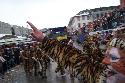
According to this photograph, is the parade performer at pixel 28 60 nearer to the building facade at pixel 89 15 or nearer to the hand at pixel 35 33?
the hand at pixel 35 33

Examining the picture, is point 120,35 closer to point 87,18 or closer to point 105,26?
point 105,26

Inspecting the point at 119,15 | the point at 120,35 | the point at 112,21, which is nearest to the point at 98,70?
the point at 120,35

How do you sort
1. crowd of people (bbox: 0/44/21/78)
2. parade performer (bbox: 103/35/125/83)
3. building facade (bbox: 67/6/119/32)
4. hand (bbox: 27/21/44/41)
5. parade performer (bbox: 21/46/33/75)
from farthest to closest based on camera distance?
building facade (bbox: 67/6/119/32)
crowd of people (bbox: 0/44/21/78)
parade performer (bbox: 21/46/33/75)
hand (bbox: 27/21/44/41)
parade performer (bbox: 103/35/125/83)

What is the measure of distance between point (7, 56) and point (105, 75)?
Result: 934 inches

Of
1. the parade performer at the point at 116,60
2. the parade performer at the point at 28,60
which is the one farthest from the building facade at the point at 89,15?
the parade performer at the point at 116,60

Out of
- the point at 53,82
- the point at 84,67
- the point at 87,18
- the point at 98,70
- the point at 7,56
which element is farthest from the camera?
the point at 87,18

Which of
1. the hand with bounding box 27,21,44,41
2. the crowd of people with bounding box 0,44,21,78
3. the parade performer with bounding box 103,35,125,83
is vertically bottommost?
the crowd of people with bounding box 0,44,21,78

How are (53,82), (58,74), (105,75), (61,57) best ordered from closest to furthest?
(105,75), (61,57), (53,82), (58,74)

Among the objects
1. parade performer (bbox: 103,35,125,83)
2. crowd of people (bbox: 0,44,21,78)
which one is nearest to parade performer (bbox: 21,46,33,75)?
crowd of people (bbox: 0,44,21,78)

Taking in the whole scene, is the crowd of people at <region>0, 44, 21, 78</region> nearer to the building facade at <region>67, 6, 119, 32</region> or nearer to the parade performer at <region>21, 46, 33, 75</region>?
the parade performer at <region>21, 46, 33, 75</region>

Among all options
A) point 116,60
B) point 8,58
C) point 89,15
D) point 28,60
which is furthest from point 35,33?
point 89,15

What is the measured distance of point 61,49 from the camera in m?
4.84

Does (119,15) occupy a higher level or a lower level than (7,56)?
higher

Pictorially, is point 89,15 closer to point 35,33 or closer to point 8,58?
point 8,58
